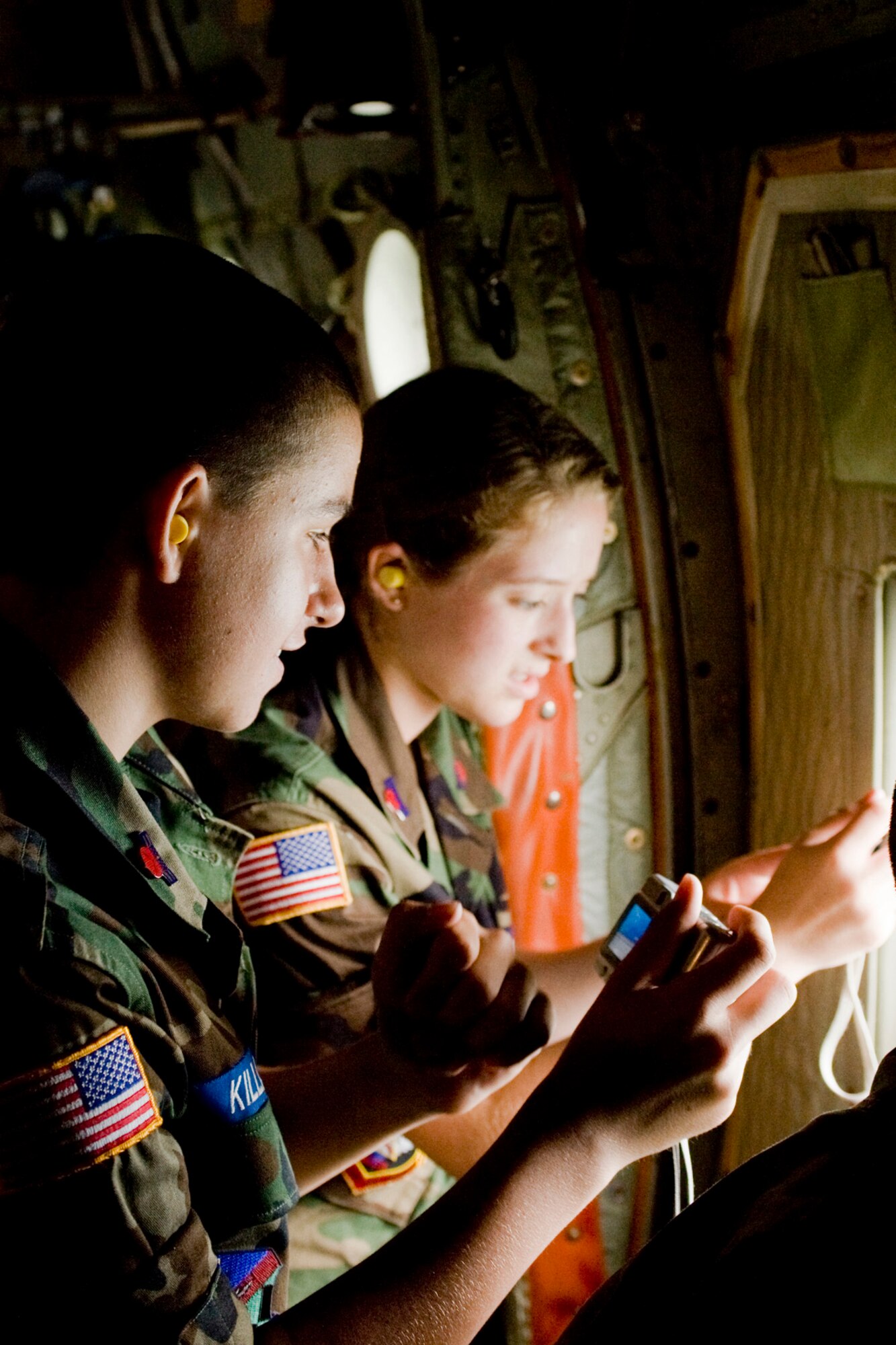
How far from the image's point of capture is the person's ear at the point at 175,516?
1031mm

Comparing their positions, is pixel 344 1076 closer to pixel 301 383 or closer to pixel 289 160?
pixel 301 383

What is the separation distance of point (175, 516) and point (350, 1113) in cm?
78

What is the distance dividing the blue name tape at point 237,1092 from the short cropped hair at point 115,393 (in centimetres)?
53

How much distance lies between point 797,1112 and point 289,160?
2.64m

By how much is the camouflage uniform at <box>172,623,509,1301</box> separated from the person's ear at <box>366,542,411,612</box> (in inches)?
4.2

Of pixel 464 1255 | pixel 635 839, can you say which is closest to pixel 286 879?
pixel 464 1255

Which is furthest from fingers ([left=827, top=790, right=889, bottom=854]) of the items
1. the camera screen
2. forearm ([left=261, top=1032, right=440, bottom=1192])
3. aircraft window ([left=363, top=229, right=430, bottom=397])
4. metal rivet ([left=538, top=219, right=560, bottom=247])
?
aircraft window ([left=363, top=229, right=430, bottom=397])

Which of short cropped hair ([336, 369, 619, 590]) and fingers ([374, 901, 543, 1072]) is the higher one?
short cropped hair ([336, 369, 619, 590])

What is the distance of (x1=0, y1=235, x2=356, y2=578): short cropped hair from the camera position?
1.03m

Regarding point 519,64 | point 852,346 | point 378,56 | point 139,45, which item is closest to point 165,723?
point 852,346

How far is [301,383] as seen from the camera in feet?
3.73

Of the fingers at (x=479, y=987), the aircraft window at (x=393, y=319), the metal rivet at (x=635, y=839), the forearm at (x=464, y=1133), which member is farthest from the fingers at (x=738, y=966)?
the aircraft window at (x=393, y=319)

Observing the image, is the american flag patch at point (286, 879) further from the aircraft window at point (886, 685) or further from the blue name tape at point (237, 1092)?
the aircraft window at point (886, 685)

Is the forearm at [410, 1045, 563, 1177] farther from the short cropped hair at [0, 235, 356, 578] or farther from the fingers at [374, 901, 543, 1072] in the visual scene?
the short cropped hair at [0, 235, 356, 578]
